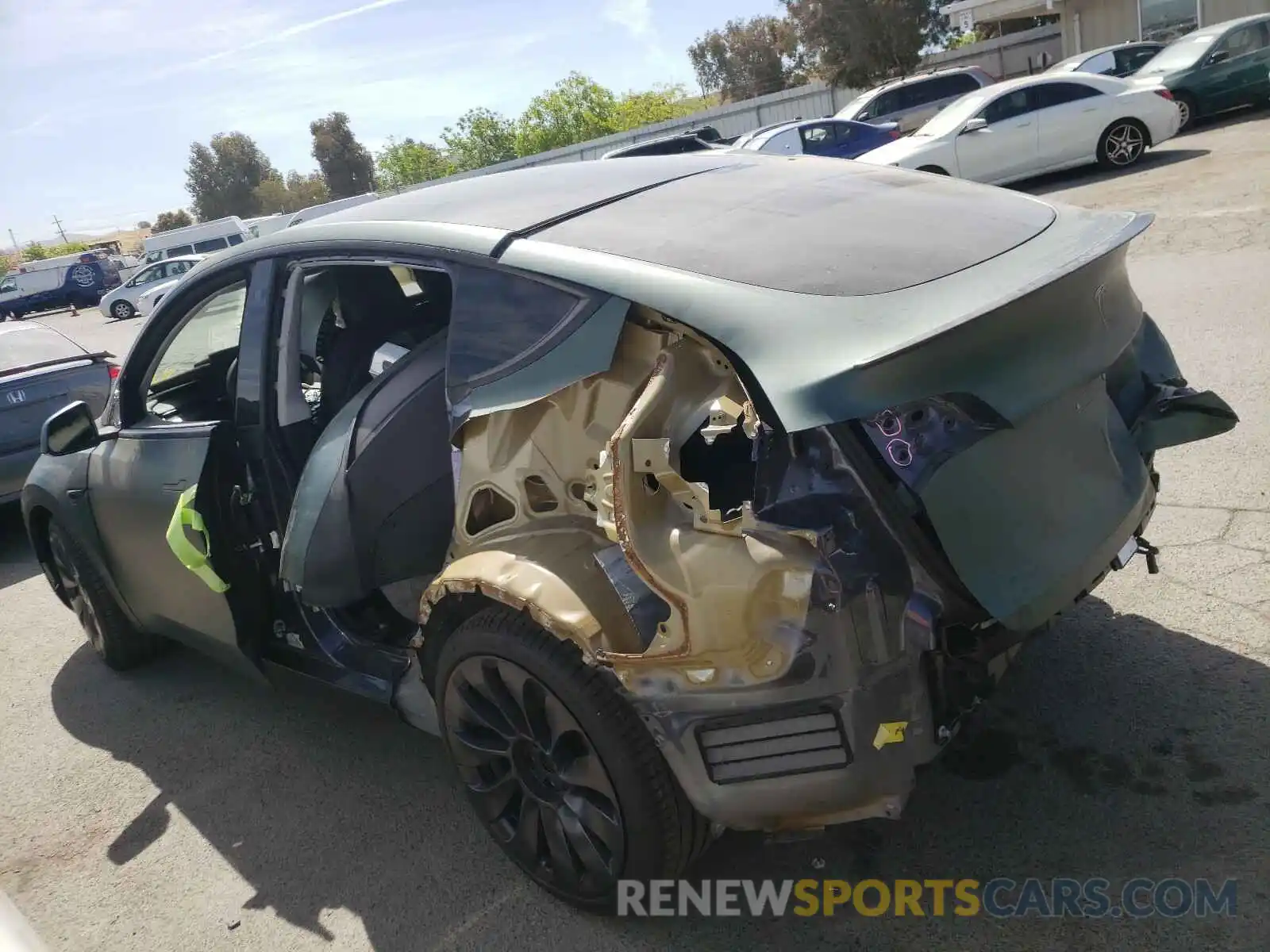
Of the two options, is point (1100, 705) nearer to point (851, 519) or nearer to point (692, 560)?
point (851, 519)

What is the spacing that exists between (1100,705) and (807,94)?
3709 cm

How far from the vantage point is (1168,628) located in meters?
3.43

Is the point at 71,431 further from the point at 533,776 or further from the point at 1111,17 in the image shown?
the point at 1111,17

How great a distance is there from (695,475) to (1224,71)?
18.8m

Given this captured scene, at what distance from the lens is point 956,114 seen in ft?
46.6

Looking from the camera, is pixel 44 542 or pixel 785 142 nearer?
pixel 44 542

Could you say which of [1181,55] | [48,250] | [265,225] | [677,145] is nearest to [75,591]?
[677,145]

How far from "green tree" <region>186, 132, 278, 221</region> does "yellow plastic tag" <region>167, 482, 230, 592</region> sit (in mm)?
90053

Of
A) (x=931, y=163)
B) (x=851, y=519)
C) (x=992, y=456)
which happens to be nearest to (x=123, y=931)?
(x=851, y=519)

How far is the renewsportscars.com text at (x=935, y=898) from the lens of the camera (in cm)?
235

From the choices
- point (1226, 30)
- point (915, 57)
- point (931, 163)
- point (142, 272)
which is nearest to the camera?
point (931, 163)

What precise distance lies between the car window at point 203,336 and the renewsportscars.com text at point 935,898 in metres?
2.36

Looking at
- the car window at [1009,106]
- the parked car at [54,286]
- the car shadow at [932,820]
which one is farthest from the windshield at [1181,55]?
the parked car at [54,286]

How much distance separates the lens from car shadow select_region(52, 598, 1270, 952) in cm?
247
